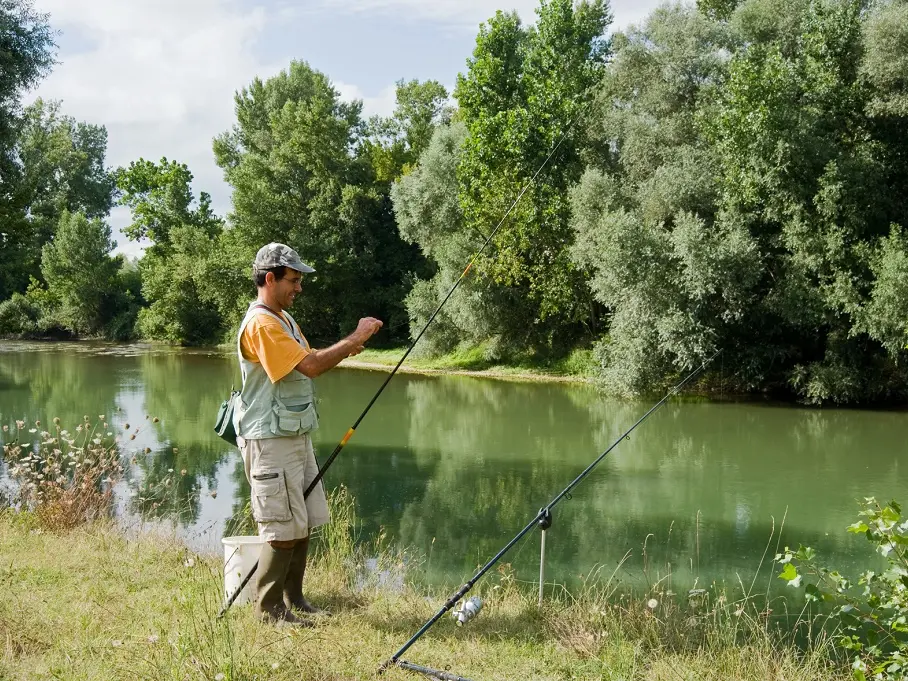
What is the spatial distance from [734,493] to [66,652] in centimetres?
770

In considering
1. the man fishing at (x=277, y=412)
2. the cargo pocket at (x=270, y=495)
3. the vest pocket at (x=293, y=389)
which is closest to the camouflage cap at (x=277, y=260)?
the man fishing at (x=277, y=412)

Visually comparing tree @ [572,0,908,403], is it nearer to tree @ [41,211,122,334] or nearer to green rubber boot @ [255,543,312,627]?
green rubber boot @ [255,543,312,627]

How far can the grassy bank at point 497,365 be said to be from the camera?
68.1 feet

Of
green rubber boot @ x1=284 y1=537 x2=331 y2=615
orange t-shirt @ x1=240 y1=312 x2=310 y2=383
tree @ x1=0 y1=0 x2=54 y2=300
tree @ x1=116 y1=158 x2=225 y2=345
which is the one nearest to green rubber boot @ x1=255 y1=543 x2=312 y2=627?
green rubber boot @ x1=284 y1=537 x2=331 y2=615

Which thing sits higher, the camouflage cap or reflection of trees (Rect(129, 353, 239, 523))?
the camouflage cap

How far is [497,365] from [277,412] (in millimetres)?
19388

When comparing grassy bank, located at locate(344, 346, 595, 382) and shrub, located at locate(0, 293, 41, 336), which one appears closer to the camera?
grassy bank, located at locate(344, 346, 595, 382)

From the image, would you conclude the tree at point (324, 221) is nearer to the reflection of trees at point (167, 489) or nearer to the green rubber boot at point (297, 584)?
the reflection of trees at point (167, 489)

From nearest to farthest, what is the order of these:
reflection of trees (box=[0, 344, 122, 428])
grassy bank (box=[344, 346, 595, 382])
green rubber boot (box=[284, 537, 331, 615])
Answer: green rubber boot (box=[284, 537, 331, 615])
reflection of trees (box=[0, 344, 122, 428])
grassy bank (box=[344, 346, 595, 382])

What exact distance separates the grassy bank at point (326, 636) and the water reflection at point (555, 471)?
1542 millimetres

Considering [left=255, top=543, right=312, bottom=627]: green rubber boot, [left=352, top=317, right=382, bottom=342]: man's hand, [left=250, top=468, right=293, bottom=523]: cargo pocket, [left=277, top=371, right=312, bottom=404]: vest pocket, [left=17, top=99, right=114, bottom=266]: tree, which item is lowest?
[left=255, top=543, right=312, bottom=627]: green rubber boot

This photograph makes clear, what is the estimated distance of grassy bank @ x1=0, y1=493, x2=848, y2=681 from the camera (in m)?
3.03

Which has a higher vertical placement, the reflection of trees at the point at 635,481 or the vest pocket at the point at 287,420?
the vest pocket at the point at 287,420

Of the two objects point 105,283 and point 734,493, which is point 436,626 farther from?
point 105,283
